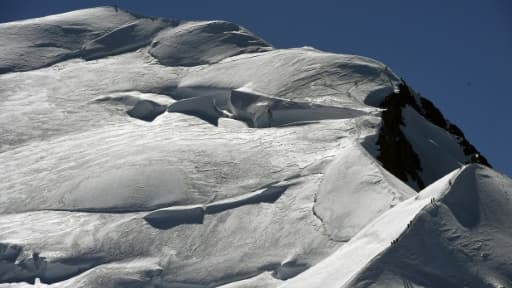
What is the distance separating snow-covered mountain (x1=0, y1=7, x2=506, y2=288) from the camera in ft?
74.5

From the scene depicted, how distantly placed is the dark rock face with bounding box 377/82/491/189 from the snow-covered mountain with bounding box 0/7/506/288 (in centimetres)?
10

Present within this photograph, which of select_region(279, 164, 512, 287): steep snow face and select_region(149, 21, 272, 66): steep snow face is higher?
select_region(279, 164, 512, 287): steep snow face

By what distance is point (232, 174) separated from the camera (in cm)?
3306

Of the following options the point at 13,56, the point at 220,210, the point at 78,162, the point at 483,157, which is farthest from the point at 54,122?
the point at 483,157

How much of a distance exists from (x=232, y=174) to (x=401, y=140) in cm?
625

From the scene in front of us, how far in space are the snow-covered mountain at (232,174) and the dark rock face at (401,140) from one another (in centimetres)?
10

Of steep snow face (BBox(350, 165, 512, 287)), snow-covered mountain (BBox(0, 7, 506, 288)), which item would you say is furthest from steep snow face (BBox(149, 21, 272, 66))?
steep snow face (BBox(350, 165, 512, 287))

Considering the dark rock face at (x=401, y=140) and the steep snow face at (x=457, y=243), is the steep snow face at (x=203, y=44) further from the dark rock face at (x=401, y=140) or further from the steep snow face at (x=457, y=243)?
the steep snow face at (x=457, y=243)

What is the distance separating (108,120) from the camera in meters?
42.6

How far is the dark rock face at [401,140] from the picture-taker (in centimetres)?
3384

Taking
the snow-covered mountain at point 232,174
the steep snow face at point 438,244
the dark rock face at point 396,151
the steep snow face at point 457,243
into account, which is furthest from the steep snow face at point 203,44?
the steep snow face at point 457,243

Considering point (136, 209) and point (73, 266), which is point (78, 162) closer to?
point (136, 209)

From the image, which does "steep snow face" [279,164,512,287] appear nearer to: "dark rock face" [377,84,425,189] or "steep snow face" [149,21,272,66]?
"dark rock face" [377,84,425,189]

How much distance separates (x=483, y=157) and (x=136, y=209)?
49.8 feet
